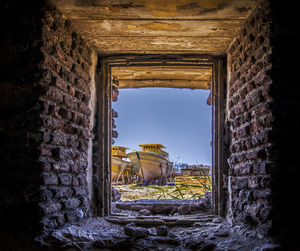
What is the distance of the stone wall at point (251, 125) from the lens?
1815 millimetres

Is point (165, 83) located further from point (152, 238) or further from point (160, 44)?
point (152, 238)

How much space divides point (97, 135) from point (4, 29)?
4.60ft

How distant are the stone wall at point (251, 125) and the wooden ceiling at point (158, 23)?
201mm

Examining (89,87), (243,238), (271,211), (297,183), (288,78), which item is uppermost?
(89,87)

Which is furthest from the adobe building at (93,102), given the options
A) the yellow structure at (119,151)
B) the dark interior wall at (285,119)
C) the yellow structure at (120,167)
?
the yellow structure at (119,151)

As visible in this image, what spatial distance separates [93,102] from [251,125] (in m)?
1.74

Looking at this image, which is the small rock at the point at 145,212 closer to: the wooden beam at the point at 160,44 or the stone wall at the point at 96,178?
the stone wall at the point at 96,178

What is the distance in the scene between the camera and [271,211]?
66.7 inches

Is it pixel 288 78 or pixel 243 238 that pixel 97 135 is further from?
pixel 288 78

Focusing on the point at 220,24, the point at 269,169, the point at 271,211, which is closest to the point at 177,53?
the point at 220,24

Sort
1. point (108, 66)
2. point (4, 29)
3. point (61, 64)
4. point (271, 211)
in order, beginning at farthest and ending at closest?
point (108, 66) < point (61, 64) < point (4, 29) < point (271, 211)

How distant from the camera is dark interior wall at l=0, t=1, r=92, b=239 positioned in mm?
1854

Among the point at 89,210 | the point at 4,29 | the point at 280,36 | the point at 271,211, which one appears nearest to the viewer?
the point at 271,211

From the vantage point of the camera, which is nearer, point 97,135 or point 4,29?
point 4,29
